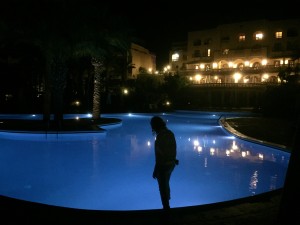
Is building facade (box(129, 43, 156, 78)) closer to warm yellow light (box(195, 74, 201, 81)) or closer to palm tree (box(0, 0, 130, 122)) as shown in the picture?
warm yellow light (box(195, 74, 201, 81))

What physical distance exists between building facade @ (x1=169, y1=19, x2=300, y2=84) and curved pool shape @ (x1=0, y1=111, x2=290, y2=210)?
1489 inches

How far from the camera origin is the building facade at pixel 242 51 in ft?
170

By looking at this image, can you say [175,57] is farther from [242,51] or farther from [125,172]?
[125,172]

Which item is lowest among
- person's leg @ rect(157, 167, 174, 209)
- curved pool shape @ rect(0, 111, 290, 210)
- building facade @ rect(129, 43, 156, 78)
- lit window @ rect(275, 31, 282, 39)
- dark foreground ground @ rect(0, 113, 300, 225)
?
curved pool shape @ rect(0, 111, 290, 210)

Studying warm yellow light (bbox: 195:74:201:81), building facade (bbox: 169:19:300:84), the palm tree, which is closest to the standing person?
the palm tree

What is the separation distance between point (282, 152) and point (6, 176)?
9.60 meters

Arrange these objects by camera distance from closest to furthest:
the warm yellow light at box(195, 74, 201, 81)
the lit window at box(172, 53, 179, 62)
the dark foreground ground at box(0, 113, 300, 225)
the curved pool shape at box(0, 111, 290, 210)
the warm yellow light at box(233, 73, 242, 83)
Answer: the dark foreground ground at box(0, 113, 300, 225)
the curved pool shape at box(0, 111, 290, 210)
the warm yellow light at box(233, 73, 242, 83)
the warm yellow light at box(195, 74, 201, 81)
the lit window at box(172, 53, 179, 62)

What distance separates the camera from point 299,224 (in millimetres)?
4090

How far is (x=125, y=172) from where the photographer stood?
9852 mm

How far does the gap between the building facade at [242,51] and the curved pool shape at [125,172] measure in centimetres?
3783

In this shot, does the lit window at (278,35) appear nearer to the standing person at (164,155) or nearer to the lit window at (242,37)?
the lit window at (242,37)

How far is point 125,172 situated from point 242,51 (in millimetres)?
50140

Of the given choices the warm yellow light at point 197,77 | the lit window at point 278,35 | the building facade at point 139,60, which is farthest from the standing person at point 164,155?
the lit window at point 278,35

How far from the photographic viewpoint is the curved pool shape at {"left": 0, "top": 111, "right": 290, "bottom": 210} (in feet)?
24.3
